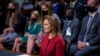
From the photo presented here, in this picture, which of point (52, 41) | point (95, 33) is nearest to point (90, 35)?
point (95, 33)

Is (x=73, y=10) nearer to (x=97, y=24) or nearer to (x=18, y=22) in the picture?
(x=97, y=24)

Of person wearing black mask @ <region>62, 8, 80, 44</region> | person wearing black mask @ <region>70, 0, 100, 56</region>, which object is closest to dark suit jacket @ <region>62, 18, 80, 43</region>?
person wearing black mask @ <region>62, 8, 80, 44</region>

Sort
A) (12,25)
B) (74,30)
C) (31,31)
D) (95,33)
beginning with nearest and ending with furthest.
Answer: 1. (95,33)
2. (74,30)
3. (31,31)
4. (12,25)

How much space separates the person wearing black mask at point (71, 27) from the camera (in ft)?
18.5

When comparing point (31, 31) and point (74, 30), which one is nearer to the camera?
point (74, 30)

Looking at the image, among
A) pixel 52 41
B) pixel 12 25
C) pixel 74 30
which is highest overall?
pixel 12 25

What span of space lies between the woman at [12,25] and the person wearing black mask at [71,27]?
1347mm

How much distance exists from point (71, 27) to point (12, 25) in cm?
187

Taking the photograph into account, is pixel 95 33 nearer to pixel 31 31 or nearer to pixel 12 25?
pixel 31 31

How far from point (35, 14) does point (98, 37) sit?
2.01 metres

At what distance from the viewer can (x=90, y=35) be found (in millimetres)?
5195

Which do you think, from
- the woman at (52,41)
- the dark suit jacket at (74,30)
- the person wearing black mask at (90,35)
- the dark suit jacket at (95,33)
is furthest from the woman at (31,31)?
the woman at (52,41)

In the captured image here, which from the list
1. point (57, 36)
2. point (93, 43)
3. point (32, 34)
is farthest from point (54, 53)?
point (32, 34)

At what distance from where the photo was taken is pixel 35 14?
6695 mm
